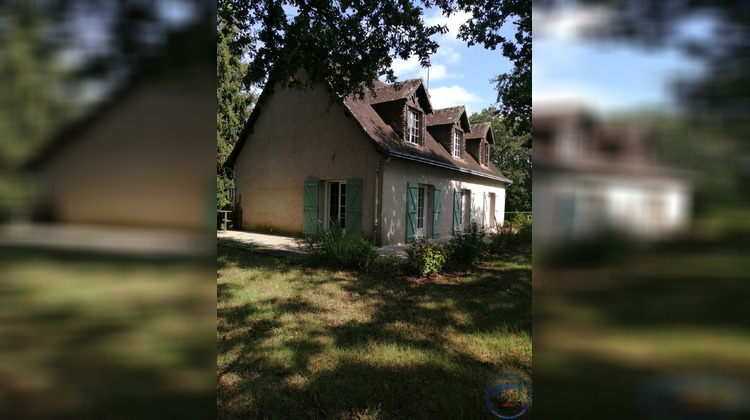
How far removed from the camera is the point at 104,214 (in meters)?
0.56

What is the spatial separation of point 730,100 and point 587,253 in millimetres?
388

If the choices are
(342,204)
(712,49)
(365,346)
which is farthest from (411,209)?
(712,49)

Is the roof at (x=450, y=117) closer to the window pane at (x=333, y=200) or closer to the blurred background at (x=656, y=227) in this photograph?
the window pane at (x=333, y=200)

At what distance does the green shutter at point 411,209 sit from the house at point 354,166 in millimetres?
36

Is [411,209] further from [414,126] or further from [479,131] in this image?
[479,131]

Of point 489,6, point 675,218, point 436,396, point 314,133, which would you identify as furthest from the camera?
point 314,133

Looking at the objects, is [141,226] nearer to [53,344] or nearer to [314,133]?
[53,344]

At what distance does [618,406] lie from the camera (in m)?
0.63

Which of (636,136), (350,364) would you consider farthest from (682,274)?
(350,364)

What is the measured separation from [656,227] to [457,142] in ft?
50.8

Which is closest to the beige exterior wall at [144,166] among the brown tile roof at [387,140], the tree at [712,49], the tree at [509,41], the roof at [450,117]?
the tree at [712,49]

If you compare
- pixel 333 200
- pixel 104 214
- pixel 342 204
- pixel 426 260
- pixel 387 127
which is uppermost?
pixel 387 127

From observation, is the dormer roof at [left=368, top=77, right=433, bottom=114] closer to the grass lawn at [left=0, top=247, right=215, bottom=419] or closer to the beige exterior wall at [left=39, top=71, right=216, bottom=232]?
the beige exterior wall at [left=39, top=71, right=216, bottom=232]

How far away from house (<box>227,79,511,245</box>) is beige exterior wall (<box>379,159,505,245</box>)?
0.03m
